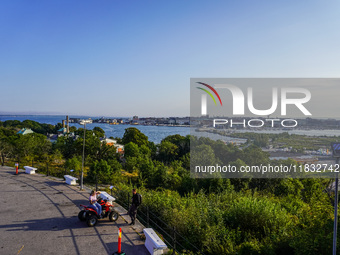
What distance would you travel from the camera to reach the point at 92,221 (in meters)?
8.66

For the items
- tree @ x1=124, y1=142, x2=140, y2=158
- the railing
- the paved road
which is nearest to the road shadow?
the paved road

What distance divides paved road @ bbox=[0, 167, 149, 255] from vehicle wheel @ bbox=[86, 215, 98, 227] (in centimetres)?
14

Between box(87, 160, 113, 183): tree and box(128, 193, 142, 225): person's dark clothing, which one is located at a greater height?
box(128, 193, 142, 225): person's dark clothing

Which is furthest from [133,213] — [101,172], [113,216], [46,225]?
[101,172]

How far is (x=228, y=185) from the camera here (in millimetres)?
20344

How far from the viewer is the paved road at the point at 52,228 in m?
7.23

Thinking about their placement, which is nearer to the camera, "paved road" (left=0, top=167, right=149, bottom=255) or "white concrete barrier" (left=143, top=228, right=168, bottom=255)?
"white concrete barrier" (left=143, top=228, right=168, bottom=255)

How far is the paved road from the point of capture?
7230 millimetres

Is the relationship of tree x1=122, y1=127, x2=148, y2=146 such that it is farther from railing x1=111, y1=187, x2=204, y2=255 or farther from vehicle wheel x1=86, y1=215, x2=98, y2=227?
vehicle wheel x1=86, y1=215, x2=98, y2=227

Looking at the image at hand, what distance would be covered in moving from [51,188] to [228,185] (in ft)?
42.9

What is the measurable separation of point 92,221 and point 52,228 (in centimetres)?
134

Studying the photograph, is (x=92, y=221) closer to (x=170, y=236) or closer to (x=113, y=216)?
(x=113, y=216)

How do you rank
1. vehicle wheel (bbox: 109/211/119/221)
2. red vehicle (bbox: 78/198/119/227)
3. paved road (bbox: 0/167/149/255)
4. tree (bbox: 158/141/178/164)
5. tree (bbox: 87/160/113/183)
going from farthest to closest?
tree (bbox: 158/141/178/164)
tree (bbox: 87/160/113/183)
vehicle wheel (bbox: 109/211/119/221)
red vehicle (bbox: 78/198/119/227)
paved road (bbox: 0/167/149/255)

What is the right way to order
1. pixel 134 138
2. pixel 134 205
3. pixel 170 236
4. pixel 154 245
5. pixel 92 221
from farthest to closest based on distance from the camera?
pixel 134 138 < pixel 134 205 < pixel 92 221 < pixel 170 236 < pixel 154 245
